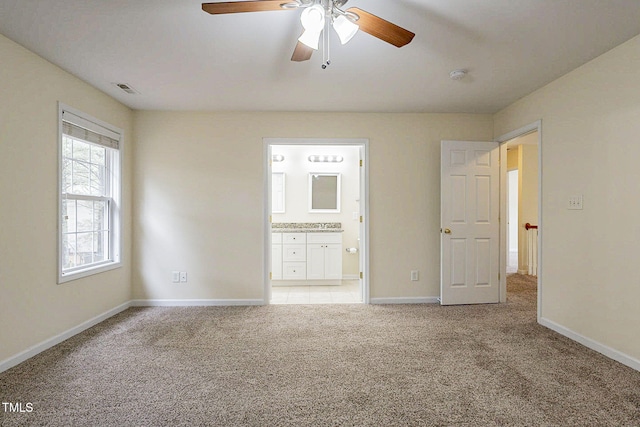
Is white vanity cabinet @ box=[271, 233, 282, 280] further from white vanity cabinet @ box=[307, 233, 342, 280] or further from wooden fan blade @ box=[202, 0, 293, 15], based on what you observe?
wooden fan blade @ box=[202, 0, 293, 15]

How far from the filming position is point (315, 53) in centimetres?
263

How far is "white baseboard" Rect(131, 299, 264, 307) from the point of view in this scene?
4.04m

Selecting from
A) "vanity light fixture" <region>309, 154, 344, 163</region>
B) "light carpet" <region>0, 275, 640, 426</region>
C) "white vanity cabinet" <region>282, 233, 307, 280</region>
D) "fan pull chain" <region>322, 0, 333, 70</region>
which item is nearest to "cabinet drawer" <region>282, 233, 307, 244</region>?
"white vanity cabinet" <region>282, 233, 307, 280</region>

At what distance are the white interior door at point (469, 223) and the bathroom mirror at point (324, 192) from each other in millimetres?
2111

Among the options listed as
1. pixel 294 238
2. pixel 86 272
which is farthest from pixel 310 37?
pixel 294 238

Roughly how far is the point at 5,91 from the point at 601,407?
432cm

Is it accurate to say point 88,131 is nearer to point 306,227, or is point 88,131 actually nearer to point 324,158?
point 306,227

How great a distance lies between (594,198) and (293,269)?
3740 mm

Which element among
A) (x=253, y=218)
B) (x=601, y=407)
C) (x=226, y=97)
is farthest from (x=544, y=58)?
(x=253, y=218)

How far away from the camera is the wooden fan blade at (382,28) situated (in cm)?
174

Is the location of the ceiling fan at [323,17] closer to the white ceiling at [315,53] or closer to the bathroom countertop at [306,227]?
the white ceiling at [315,53]

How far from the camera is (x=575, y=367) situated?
2402mm

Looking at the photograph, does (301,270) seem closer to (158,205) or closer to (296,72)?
→ (158,205)

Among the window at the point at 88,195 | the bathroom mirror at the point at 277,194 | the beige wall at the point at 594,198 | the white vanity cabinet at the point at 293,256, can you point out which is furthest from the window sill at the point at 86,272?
the beige wall at the point at 594,198
